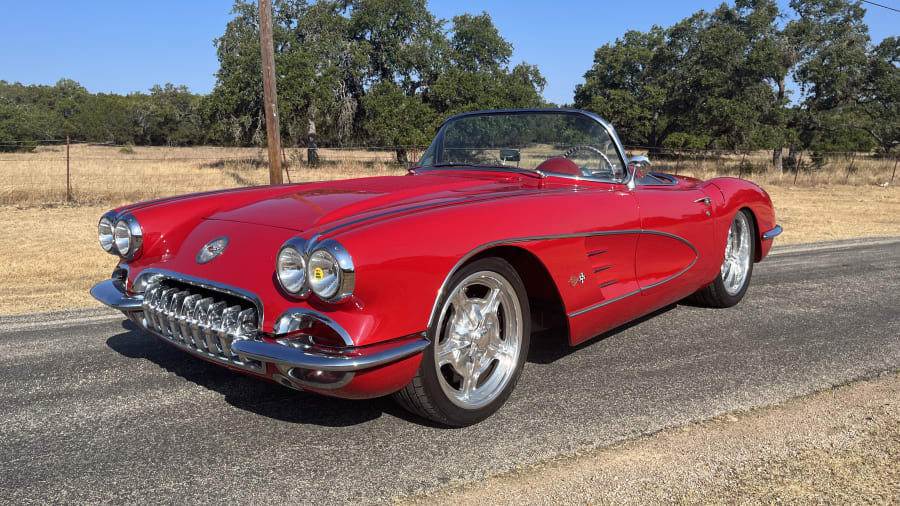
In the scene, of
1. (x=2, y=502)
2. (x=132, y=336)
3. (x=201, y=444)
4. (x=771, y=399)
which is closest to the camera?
(x=2, y=502)

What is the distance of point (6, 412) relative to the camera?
9.50ft

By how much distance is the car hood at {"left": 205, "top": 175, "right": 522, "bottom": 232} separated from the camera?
2842mm

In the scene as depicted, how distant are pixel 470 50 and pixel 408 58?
467 cm

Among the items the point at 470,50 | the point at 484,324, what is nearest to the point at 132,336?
the point at 484,324

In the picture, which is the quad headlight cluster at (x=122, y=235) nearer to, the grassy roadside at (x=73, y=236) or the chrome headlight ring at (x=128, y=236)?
the chrome headlight ring at (x=128, y=236)

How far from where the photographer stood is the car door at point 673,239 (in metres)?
3.64

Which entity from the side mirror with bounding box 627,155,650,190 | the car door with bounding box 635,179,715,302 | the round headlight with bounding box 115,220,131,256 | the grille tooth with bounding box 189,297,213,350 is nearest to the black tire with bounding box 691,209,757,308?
the car door with bounding box 635,179,715,302

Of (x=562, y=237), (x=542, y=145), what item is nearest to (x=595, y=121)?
(x=542, y=145)

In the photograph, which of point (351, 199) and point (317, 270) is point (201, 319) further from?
point (351, 199)

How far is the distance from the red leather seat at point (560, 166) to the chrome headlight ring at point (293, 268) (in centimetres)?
187

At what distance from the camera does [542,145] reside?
4.05m

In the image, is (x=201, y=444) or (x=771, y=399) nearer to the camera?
(x=201, y=444)

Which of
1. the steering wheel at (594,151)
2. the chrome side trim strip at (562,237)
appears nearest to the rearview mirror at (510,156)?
the steering wheel at (594,151)

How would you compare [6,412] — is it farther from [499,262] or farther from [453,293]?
[499,262]
